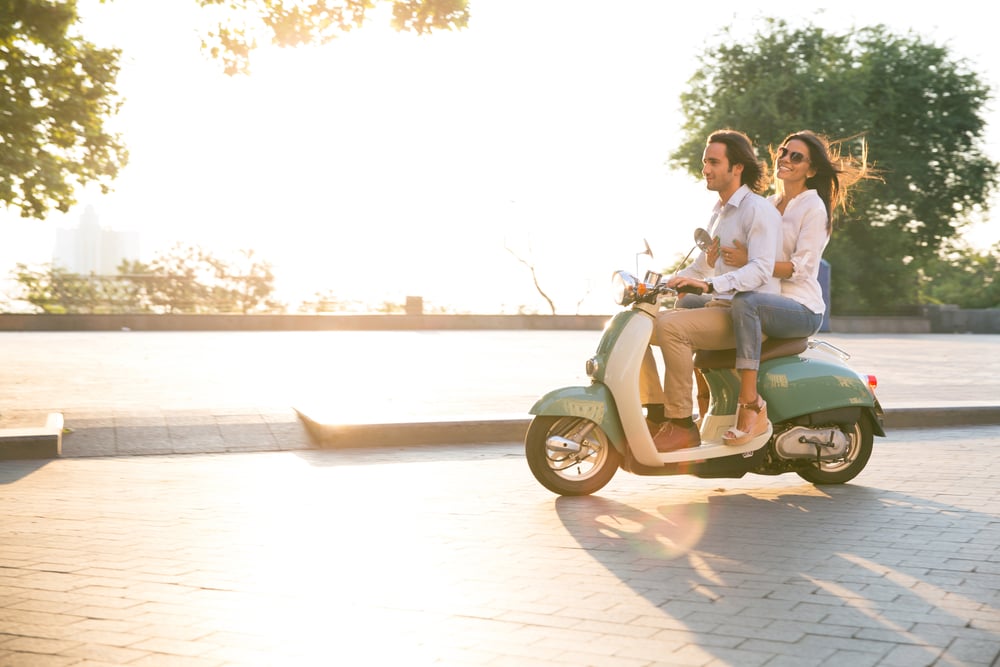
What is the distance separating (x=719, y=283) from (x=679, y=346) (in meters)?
0.39

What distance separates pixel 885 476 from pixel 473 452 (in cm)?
278

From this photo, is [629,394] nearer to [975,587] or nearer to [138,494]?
[975,587]

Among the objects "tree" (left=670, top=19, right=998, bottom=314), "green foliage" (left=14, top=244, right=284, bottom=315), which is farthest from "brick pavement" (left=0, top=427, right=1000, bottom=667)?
"tree" (left=670, top=19, right=998, bottom=314)

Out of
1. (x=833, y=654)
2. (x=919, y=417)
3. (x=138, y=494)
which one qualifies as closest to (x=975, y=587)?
(x=833, y=654)

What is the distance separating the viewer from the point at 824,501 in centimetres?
702

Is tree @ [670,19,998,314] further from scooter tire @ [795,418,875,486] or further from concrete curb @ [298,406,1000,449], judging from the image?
scooter tire @ [795,418,875,486]

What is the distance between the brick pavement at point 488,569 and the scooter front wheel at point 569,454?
0.46 feet

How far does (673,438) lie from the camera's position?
6.91 meters

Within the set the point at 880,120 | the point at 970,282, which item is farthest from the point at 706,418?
the point at 970,282

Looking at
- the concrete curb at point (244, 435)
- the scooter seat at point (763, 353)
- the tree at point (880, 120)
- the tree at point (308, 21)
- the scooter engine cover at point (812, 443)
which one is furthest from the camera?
the tree at point (880, 120)

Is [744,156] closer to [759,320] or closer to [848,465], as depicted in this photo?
[759,320]

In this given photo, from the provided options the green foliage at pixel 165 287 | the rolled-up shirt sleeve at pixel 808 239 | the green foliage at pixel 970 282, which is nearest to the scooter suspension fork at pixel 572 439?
the rolled-up shirt sleeve at pixel 808 239

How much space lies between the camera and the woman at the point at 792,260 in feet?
22.8

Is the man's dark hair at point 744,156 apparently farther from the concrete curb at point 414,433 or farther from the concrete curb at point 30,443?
the concrete curb at point 30,443
